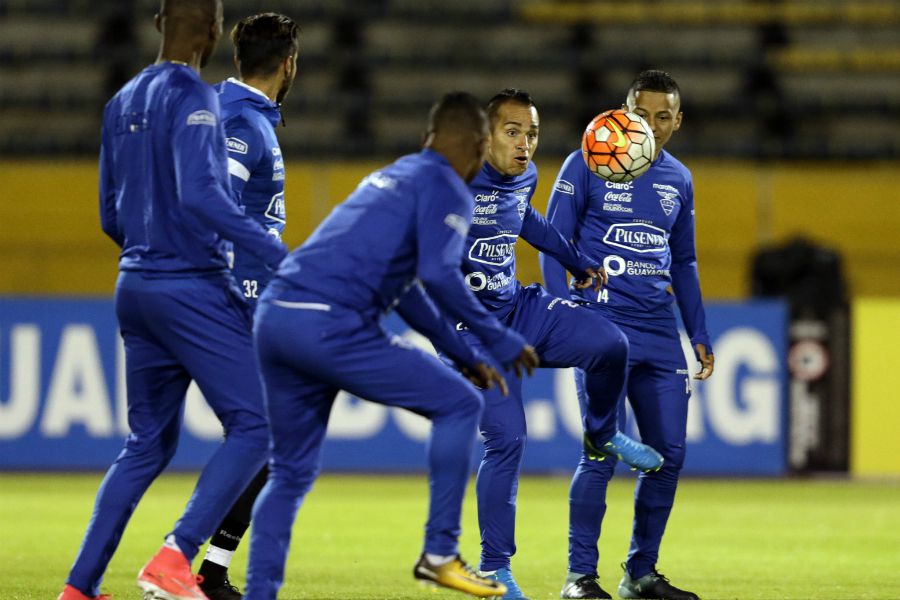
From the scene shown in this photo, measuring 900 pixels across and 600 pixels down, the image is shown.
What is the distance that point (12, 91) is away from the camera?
54.3 feet

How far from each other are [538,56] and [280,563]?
42.2 ft

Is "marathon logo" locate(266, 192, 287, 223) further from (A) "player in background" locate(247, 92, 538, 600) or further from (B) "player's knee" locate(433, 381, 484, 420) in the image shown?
(B) "player's knee" locate(433, 381, 484, 420)

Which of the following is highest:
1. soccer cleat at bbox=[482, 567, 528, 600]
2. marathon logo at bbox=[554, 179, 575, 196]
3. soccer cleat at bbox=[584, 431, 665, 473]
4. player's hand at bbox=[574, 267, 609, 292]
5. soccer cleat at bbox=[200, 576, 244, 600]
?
marathon logo at bbox=[554, 179, 575, 196]

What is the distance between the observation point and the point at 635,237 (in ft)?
21.8

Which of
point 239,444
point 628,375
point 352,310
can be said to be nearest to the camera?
point 352,310

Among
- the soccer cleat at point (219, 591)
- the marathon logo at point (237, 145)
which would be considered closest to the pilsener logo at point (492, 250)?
the marathon logo at point (237, 145)

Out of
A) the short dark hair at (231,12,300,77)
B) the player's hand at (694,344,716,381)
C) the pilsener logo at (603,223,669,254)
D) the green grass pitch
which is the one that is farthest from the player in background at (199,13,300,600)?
the player's hand at (694,344,716,381)

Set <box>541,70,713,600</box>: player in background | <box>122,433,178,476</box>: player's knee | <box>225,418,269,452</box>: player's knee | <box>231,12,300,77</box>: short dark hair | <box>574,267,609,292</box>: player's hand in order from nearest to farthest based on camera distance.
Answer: <box>225,418,269,452</box>: player's knee, <box>122,433,178,476</box>: player's knee, <box>231,12,300,77</box>: short dark hair, <box>574,267,609,292</box>: player's hand, <box>541,70,713,600</box>: player in background

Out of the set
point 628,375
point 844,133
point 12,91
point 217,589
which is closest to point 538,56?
point 844,133

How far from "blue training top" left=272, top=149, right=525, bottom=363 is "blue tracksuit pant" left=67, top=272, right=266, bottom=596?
18.6 inches

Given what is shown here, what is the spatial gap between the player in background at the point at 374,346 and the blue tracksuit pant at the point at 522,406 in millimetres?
1117

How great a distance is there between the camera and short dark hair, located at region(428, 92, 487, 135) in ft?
16.4

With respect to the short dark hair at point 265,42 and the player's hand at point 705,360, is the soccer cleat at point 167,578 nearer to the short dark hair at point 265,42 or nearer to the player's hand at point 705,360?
the short dark hair at point 265,42

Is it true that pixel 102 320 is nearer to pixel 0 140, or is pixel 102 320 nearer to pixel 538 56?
pixel 0 140
